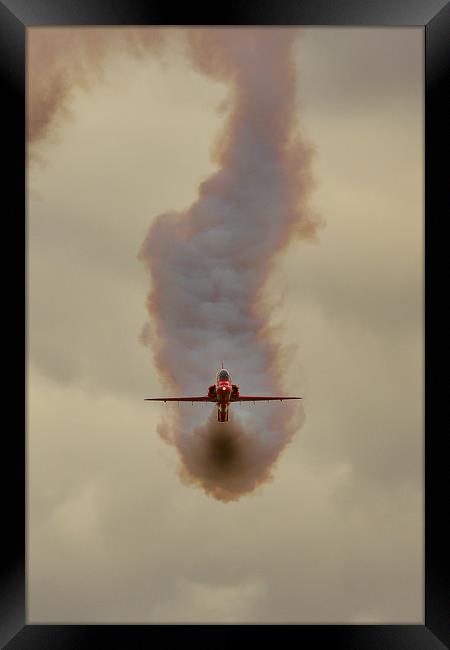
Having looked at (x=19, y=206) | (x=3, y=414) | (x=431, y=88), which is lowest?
(x=3, y=414)

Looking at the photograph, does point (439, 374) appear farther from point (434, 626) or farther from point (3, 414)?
point (3, 414)

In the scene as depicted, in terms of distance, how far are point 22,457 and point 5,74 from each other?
11.0 m

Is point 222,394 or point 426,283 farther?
point 222,394

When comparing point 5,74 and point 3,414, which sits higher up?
point 5,74

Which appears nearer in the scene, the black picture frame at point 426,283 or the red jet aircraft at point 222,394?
the black picture frame at point 426,283

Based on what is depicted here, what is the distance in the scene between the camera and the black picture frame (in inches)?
699

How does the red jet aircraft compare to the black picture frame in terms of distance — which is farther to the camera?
the red jet aircraft

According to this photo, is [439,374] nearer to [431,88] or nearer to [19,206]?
[431,88]

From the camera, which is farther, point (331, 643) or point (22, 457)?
point (22, 457)

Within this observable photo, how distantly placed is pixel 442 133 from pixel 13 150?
12133 mm

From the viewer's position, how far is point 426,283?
18875mm

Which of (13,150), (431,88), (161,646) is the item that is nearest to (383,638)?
(161,646)

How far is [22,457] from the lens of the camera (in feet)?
63.5

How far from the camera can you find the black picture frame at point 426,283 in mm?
17750
